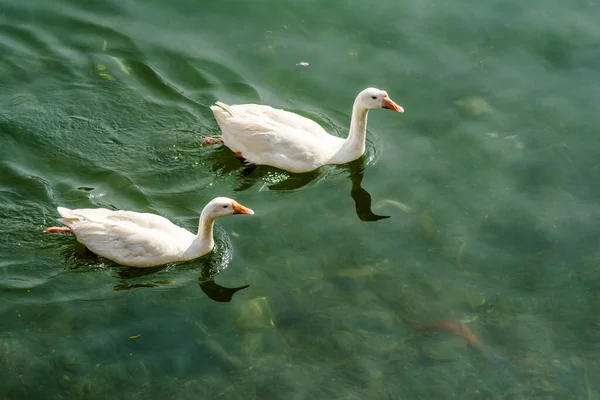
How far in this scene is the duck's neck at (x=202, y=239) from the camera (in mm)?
9516

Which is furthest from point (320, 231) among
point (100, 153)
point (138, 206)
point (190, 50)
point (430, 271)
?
point (190, 50)

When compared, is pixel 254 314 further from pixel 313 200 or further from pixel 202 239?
pixel 313 200

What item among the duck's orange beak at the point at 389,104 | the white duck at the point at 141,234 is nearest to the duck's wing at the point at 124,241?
the white duck at the point at 141,234

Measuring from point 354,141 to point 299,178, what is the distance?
Answer: 893mm

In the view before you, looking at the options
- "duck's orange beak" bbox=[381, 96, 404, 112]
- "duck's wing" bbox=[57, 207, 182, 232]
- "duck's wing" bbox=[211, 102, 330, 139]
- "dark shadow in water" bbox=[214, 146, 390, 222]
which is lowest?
"dark shadow in water" bbox=[214, 146, 390, 222]

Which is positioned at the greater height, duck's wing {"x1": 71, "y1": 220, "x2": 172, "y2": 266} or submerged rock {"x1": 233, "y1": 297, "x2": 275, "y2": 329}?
duck's wing {"x1": 71, "y1": 220, "x2": 172, "y2": 266}

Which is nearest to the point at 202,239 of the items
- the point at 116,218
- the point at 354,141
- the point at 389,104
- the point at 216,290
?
the point at 216,290

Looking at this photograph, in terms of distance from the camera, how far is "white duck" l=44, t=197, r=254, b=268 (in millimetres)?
9359

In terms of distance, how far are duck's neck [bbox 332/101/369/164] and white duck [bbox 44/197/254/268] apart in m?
2.08

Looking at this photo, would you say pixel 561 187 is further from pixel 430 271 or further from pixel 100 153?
pixel 100 153

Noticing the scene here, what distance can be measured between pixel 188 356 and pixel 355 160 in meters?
4.00

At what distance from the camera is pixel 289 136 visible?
431 inches

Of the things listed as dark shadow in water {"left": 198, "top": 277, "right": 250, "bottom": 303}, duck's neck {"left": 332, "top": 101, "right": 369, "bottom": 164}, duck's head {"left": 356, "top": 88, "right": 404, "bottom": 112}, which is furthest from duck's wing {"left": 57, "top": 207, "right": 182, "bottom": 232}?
duck's head {"left": 356, "top": 88, "right": 404, "bottom": 112}

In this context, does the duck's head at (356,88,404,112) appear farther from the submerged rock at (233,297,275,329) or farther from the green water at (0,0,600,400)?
the submerged rock at (233,297,275,329)
